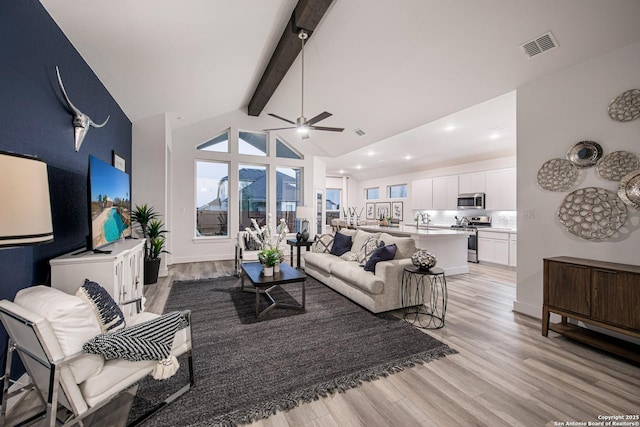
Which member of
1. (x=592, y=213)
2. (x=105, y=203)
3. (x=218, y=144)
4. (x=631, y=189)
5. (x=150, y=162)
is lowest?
(x=592, y=213)

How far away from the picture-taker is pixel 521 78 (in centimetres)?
330

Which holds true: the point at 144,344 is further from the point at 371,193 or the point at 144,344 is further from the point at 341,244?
the point at 371,193

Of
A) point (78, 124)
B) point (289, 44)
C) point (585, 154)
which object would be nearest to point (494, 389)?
point (585, 154)

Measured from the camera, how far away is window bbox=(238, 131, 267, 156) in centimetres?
704

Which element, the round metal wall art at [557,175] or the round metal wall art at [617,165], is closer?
the round metal wall art at [617,165]

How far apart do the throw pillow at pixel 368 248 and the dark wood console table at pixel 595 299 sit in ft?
6.22

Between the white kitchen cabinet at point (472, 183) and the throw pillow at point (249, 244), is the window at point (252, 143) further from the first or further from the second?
the white kitchen cabinet at point (472, 183)

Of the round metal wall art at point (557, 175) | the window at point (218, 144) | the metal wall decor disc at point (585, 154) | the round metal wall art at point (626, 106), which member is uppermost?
the window at point (218, 144)

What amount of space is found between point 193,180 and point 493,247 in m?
7.24

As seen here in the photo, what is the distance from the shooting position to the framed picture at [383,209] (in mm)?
9974

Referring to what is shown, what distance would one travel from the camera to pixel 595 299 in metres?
2.46

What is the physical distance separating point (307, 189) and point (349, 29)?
4.69 meters

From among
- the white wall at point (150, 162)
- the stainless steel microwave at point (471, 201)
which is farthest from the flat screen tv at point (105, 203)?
the stainless steel microwave at point (471, 201)

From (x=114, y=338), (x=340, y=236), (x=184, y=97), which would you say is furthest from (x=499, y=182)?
(x=114, y=338)
